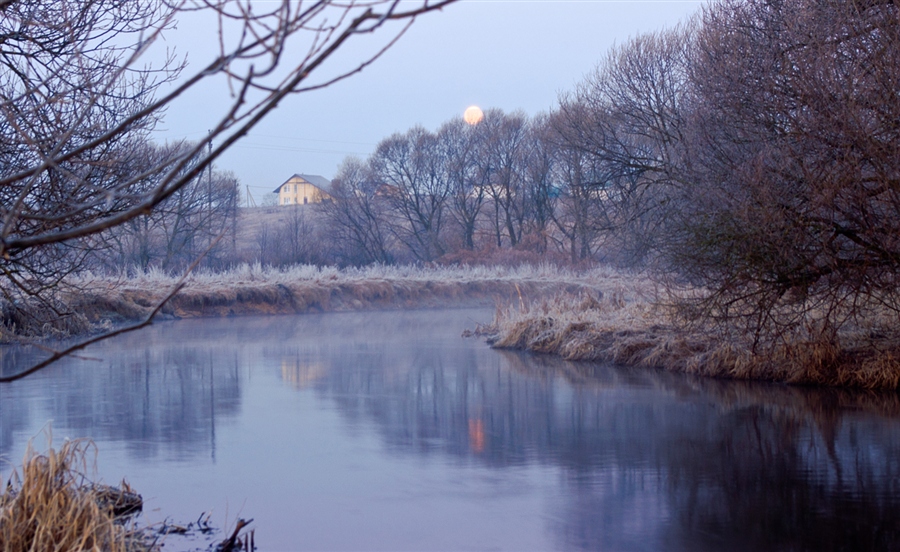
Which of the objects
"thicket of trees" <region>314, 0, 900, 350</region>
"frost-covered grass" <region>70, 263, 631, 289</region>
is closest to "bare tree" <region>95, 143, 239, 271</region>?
"frost-covered grass" <region>70, 263, 631, 289</region>

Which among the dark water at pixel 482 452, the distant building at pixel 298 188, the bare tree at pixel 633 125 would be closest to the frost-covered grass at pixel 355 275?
the bare tree at pixel 633 125

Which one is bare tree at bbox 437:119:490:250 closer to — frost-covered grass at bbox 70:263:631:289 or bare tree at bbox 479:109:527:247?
bare tree at bbox 479:109:527:247

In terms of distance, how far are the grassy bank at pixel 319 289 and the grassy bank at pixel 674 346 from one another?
235 inches

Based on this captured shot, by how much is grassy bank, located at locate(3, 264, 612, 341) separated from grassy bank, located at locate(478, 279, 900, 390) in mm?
5975

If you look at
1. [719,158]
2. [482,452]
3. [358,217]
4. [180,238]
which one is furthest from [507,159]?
[482,452]

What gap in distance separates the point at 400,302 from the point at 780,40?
22249mm

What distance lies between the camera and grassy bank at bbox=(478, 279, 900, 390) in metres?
10.6

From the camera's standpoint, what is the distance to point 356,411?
9.98 m

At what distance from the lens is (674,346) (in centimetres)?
1291

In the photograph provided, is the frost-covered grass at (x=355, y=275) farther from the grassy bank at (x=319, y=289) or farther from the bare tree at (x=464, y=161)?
the bare tree at (x=464, y=161)

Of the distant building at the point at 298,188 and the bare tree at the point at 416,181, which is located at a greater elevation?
the distant building at the point at 298,188

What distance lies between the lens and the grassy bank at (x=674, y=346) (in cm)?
1057

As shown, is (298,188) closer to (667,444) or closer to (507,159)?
(507,159)

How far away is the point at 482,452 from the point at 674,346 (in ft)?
20.1
